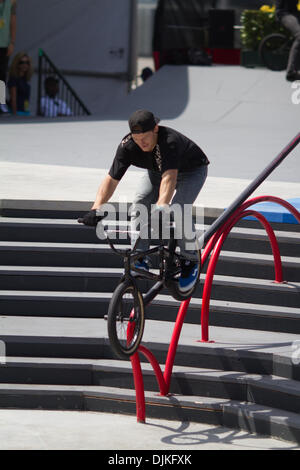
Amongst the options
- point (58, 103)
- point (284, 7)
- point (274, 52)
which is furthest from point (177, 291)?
point (58, 103)

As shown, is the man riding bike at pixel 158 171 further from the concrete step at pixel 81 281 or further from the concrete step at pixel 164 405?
the concrete step at pixel 81 281

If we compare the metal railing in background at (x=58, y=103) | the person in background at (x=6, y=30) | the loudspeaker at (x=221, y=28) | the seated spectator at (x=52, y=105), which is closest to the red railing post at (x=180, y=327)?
the person in background at (x=6, y=30)

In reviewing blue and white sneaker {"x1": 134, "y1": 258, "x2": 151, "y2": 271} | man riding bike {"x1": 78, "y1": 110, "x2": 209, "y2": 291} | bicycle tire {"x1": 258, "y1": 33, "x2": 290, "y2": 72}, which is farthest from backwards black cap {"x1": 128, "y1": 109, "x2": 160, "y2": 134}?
bicycle tire {"x1": 258, "y1": 33, "x2": 290, "y2": 72}

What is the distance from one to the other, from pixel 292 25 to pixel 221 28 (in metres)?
5.49

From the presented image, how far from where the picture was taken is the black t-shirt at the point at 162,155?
6.40 metres

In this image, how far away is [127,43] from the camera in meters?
19.4

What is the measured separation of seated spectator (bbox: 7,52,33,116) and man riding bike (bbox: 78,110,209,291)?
10650 mm

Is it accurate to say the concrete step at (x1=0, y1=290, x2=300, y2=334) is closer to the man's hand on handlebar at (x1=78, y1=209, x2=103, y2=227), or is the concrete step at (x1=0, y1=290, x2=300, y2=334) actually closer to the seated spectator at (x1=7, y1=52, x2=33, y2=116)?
the man's hand on handlebar at (x1=78, y1=209, x2=103, y2=227)

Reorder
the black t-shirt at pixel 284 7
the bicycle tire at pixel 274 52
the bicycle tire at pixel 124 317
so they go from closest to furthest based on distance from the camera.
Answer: the bicycle tire at pixel 124 317 → the black t-shirt at pixel 284 7 → the bicycle tire at pixel 274 52

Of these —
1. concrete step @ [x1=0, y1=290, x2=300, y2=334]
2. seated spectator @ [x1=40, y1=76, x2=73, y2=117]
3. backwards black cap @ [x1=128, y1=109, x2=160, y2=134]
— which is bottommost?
concrete step @ [x1=0, y1=290, x2=300, y2=334]

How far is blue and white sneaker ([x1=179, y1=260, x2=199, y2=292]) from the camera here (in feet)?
22.2

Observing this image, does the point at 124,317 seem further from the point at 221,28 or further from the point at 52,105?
the point at 221,28

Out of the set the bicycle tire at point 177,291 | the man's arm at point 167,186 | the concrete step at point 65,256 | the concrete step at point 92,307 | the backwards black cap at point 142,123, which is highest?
the backwards black cap at point 142,123

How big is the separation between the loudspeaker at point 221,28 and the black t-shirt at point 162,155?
13734mm
